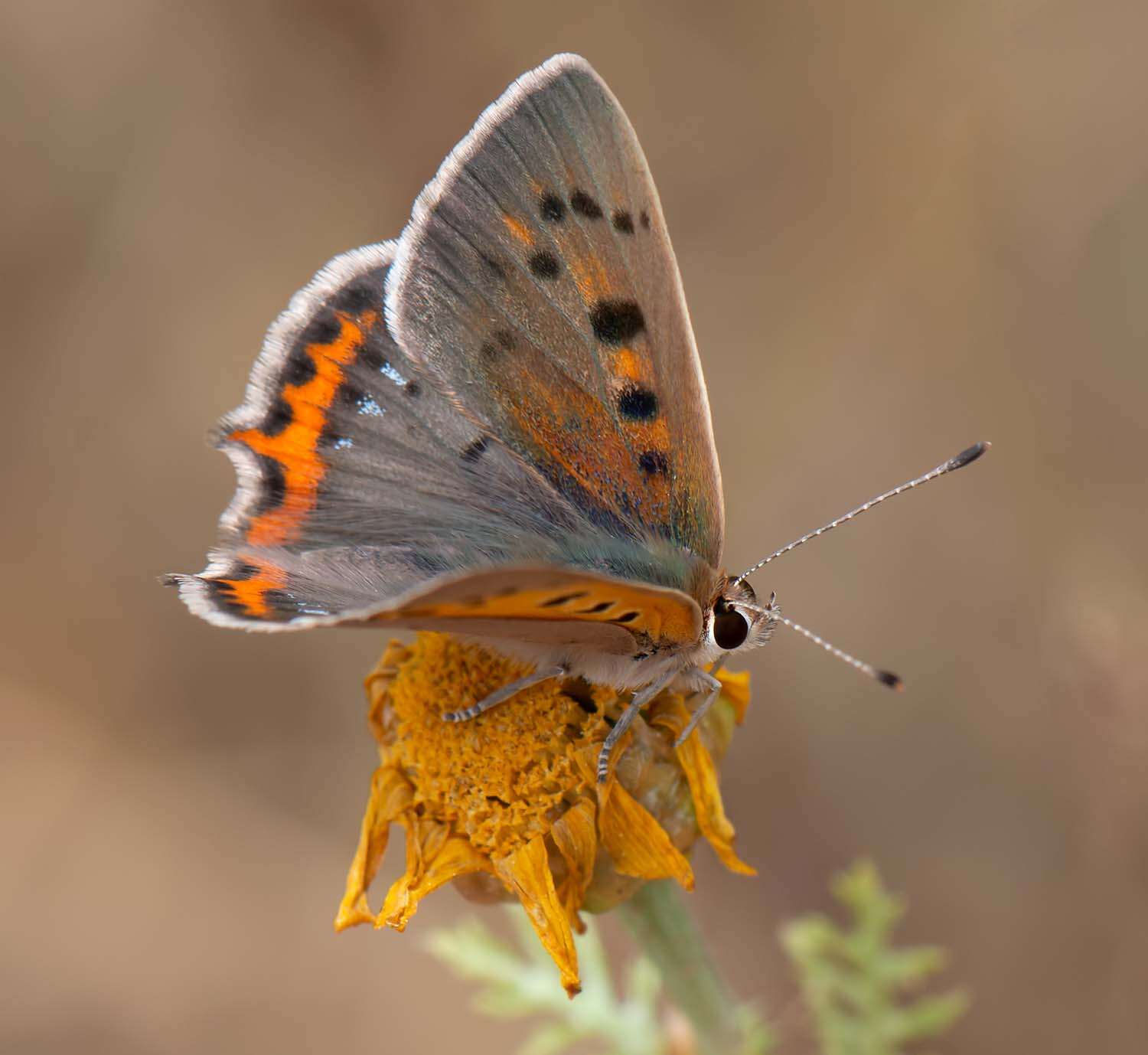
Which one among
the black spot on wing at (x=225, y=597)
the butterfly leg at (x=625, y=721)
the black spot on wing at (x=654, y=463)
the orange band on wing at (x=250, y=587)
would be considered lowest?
the butterfly leg at (x=625, y=721)

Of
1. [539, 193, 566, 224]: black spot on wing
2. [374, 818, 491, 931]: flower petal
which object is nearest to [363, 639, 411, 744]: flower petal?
[374, 818, 491, 931]: flower petal

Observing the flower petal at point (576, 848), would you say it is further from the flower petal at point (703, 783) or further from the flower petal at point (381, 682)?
the flower petal at point (381, 682)

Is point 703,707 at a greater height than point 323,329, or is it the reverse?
point 323,329

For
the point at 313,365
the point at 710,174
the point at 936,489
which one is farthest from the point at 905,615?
the point at 313,365

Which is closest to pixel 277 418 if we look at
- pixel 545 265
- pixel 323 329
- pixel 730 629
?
pixel 323 329

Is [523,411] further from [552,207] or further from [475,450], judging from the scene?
[552,207]

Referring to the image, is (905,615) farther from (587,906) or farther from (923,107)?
(587,906)

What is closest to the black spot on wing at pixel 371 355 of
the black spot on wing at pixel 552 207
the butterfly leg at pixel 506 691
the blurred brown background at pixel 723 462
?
the black spot on wing at pixel 552 207
